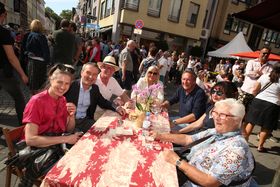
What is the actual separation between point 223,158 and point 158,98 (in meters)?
2.08

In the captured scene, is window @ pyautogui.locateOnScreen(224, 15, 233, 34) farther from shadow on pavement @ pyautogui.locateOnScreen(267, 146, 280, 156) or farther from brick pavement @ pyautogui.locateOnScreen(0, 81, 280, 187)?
shadow on pavement @ pyautogui.locateOnScreen(267, 146, 280, 156)

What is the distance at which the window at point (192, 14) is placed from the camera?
21438mm

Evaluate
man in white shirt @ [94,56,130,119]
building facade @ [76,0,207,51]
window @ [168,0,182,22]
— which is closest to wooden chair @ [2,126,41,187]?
man in white shirt @ [94,56,130,119]

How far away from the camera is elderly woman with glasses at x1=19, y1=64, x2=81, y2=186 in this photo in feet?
6.82

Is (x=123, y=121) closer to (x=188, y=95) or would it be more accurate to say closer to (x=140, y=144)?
(x=140, y=144)

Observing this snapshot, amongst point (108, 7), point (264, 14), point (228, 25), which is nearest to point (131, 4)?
point (108, 7)

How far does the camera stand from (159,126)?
2.99 meters

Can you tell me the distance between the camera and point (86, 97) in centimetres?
317

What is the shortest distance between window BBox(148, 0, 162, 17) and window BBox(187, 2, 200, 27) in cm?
339

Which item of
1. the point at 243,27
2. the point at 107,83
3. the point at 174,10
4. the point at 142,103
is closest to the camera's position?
the point at 142,103

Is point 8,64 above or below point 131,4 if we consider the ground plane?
below

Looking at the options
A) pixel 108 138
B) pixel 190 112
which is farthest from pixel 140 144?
pixel 190 112

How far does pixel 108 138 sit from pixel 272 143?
16.4ft

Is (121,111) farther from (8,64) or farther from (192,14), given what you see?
(192,14)
